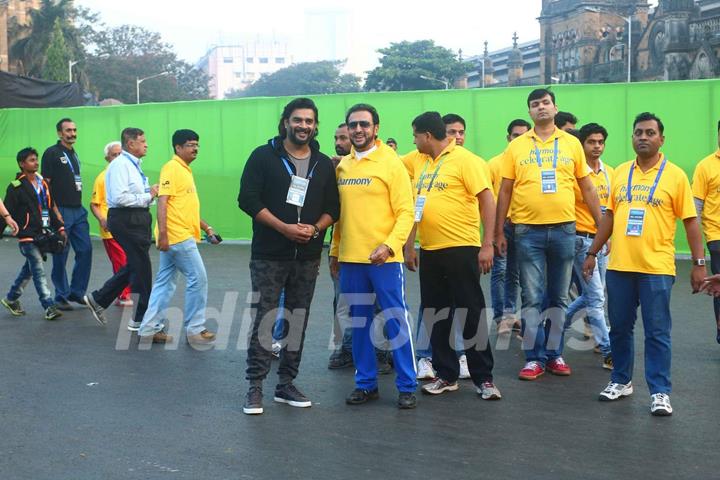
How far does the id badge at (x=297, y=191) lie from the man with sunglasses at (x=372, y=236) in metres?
0.33

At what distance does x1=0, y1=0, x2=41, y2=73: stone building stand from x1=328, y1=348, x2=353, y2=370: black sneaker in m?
69.2

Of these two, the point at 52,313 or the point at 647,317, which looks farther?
the point at 52,313

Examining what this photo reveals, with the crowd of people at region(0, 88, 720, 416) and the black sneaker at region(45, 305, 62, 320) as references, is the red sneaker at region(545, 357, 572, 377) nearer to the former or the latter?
the crowd of people at region(0, 88, 720, 416)

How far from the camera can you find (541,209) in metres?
7.36

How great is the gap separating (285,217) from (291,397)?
1.18 m

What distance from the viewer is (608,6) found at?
119m

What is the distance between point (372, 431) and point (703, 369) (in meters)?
3.12

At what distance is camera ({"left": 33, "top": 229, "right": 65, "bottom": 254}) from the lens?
1053 cm

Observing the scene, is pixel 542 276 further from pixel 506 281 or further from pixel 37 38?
pixel 37 38

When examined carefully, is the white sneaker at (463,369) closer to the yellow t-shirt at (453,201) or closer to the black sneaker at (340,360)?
the black sneaker at (340,360)

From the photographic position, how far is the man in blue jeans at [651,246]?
255 inches

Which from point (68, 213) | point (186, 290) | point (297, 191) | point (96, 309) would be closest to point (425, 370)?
point (297, 191)

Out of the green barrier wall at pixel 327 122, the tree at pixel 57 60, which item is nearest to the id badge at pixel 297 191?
the green barrier wall at pixel 327 122

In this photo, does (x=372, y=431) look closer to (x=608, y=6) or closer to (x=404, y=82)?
(x=404, y=82)
